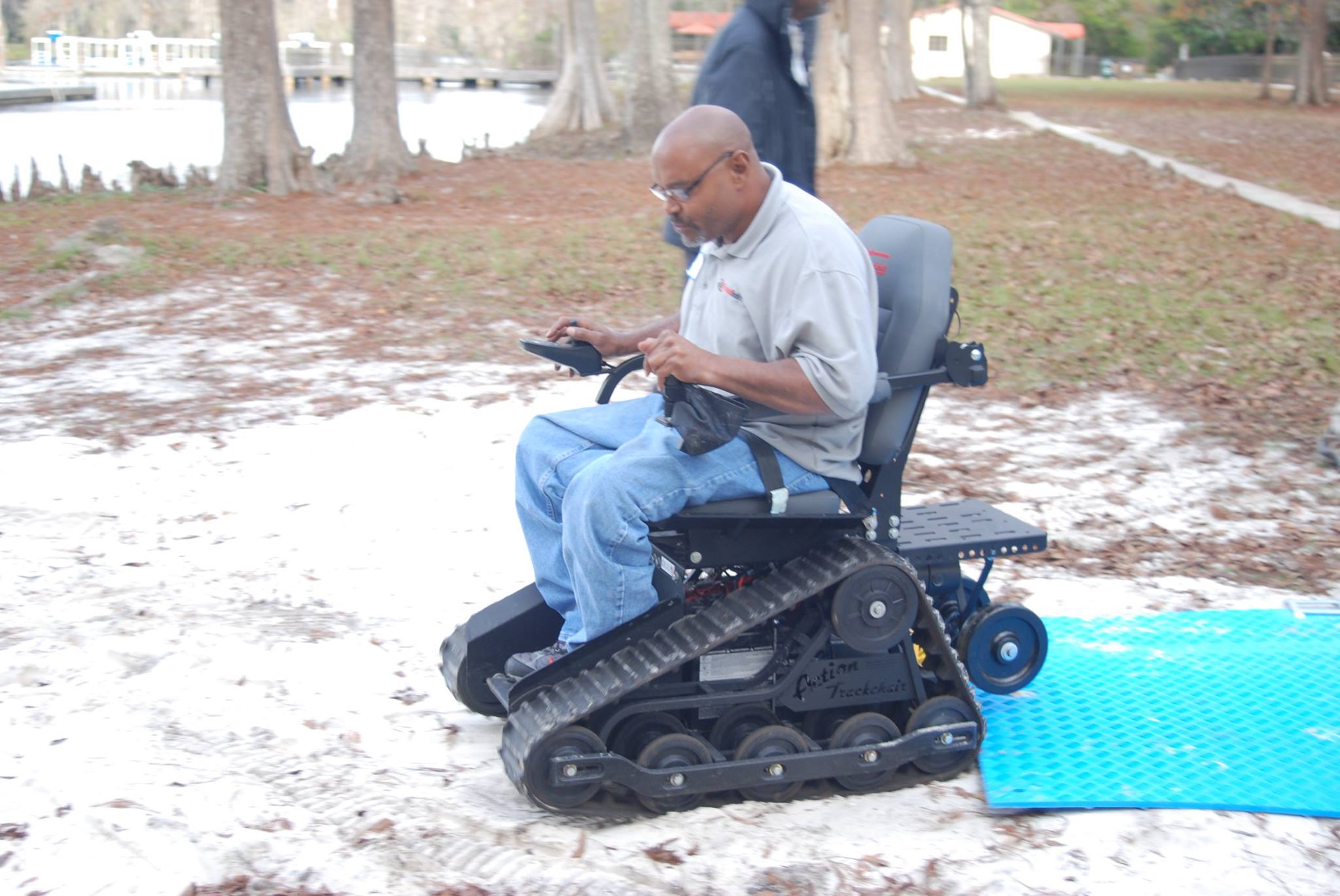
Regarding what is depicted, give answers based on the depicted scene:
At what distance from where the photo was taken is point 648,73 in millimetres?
25016

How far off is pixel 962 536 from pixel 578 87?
85.6 feet

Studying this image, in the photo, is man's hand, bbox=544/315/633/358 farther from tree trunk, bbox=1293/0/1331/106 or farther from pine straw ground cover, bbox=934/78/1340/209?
tree trunk, bbox=1293/0/1331/106

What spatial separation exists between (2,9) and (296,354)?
58389 mm

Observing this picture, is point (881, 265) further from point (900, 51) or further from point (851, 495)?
point (900, 51)

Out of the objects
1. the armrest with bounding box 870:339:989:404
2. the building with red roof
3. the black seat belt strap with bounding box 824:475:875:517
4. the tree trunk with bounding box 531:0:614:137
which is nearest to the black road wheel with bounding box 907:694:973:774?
the black seat belt strap with bounding box 824:475:875:517

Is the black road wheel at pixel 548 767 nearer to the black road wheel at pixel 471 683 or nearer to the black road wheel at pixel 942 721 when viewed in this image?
the black road wheel at pixel 471 683

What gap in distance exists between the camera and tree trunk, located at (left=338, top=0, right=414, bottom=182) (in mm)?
18328

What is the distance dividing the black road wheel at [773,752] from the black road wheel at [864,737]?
10cm

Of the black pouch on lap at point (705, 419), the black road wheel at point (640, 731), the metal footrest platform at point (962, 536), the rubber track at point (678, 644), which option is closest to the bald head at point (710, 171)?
the black pouch on lap at point (705, 419)

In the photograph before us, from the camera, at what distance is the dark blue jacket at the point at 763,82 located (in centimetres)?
470

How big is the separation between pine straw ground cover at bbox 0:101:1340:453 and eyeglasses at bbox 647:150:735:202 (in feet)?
14.6

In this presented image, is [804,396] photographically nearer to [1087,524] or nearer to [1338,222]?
[1087,524]

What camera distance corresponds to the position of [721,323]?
354 centimetres

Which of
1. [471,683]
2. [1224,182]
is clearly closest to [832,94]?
[1224,182]
